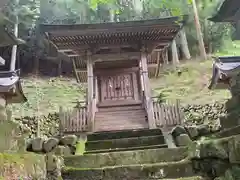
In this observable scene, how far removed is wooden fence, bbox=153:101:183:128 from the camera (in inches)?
435

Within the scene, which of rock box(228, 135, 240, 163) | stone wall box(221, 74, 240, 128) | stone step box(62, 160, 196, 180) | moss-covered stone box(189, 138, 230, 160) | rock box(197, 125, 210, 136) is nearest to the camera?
rock box(228, 135, 240, 163)

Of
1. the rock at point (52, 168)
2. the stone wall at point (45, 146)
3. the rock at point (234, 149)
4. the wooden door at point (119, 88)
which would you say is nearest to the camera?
the rock at point (234, 149)

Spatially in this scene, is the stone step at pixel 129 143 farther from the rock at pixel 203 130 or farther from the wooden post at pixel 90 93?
the wooden post at pixel 90 93

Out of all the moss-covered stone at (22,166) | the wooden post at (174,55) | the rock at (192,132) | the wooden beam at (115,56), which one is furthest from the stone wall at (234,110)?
the wooden post at (174,55)

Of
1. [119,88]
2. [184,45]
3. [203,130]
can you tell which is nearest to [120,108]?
[119,88]

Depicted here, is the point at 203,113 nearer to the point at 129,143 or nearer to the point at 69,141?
the point at 129,143

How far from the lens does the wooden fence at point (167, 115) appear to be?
11.0m

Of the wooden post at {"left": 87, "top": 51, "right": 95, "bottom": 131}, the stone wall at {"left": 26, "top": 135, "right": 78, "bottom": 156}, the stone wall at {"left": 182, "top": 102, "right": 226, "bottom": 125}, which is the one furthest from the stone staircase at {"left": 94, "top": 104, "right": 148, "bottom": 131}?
the stone wall at {"left": 182, "top": 102, "right": 226, "bottom": 125}

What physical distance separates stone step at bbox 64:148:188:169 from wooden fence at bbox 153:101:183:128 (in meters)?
4.64

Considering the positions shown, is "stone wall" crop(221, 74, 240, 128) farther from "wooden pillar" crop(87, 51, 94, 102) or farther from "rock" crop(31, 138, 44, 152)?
"wooden pillar" crop(87, 51, 94, 102)

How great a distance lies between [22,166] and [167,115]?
7.70 metres

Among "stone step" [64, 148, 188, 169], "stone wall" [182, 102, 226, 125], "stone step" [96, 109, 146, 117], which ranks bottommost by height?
"stone step" [64, 148, 188, 169]

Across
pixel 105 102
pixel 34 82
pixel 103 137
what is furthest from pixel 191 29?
pixel 103 137

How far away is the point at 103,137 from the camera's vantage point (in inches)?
360
